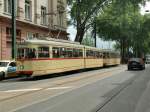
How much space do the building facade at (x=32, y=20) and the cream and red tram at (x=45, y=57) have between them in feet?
13.7

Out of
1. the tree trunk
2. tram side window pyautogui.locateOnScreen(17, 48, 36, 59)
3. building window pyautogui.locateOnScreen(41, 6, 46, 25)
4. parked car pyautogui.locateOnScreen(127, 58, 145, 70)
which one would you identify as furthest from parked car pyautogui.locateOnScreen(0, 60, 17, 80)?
the tree trunk

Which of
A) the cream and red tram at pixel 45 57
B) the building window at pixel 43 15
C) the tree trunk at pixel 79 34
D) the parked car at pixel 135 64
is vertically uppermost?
the building window at pixel 43 15

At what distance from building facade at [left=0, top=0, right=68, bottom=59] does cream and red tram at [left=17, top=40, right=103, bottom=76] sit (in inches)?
165

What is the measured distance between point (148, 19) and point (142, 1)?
122 ft

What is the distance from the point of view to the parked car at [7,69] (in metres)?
30.2

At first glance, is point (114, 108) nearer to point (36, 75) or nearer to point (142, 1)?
point (36, 75)

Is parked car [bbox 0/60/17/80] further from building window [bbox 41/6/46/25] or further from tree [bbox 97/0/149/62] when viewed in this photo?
tree [bbox 97/0/149/62]

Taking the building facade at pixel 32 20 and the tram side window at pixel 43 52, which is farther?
the building facade at pixel 32 20

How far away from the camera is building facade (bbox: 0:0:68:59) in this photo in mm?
40906

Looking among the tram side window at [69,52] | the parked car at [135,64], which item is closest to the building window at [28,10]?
the tram side window at [69,52]

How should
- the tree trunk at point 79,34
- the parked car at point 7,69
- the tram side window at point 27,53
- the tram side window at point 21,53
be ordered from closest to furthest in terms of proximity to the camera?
the tram side window at point 27,53 → the tram side window at point 21,53 → the parked car at point 7,69 → the tree trunk at point 79,34

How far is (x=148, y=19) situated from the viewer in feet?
308

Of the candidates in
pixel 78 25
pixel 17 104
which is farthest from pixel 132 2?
pixel 17 104

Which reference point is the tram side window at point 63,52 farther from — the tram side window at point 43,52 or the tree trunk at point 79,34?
the tree trunk at point 79,34
